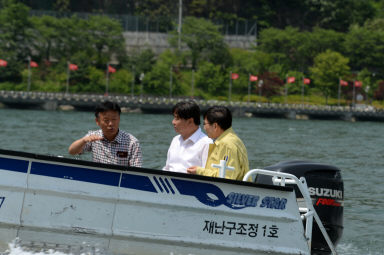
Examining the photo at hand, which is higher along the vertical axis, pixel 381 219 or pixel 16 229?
pixel 16 229

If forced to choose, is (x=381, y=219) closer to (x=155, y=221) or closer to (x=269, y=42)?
(x=155, y=221)

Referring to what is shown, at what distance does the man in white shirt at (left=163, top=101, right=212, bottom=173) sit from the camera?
8.75 m

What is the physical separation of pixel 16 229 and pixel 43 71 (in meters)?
100

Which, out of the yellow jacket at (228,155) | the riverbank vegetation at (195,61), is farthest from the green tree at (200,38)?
the yellow jacket at (228,155)

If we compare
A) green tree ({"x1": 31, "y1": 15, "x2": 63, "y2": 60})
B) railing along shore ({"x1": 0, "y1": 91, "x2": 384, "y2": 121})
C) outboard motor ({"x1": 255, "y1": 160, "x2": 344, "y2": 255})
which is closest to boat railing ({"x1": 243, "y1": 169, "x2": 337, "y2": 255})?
outboard motor ({"x1": 255, "y1": 160, "x2": 344, "y2": 255})

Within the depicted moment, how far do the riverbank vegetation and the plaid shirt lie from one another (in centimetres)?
9353

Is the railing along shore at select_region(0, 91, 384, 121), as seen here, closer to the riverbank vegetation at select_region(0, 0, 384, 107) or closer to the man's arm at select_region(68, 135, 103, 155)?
the riverbank vegetation at select_region(0, 0, 384, 107)

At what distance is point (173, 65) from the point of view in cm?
11181

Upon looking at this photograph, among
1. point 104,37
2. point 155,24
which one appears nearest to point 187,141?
point 104,37

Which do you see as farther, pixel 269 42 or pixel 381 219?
pixel 269 42

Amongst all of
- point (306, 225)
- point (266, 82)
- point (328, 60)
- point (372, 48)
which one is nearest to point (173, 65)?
point (266, 82)

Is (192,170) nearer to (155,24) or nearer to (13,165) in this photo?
(13,165)

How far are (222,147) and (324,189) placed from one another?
5.44ft

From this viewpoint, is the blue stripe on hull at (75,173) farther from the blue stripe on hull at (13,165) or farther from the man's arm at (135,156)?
the man's arm at (135,156)
